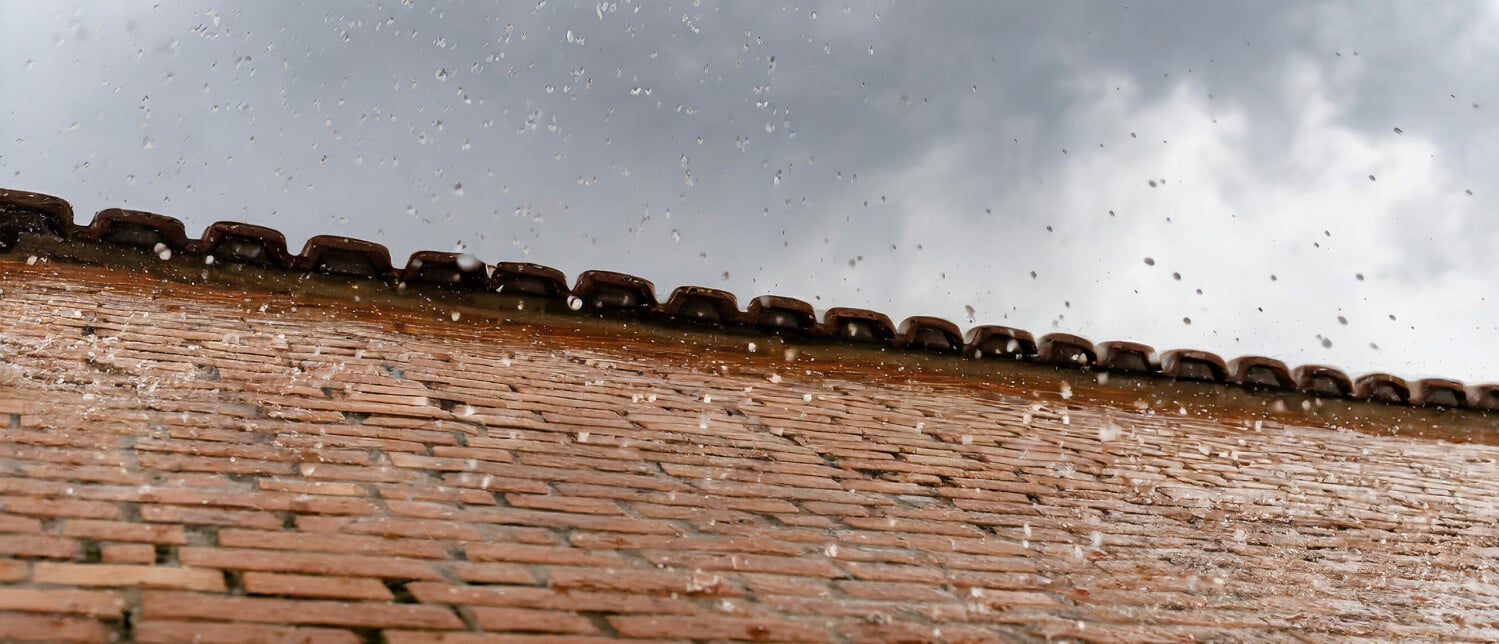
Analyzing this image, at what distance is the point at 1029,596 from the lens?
290 cm

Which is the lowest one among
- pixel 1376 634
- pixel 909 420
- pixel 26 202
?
pixel 1376 634

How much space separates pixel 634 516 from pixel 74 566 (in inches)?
50.6

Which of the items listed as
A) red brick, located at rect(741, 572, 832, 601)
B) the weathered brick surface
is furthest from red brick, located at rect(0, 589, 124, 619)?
red brick, located at rect(741, 572, 832, 601)

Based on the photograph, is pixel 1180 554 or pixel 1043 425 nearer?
pixel 1180 554

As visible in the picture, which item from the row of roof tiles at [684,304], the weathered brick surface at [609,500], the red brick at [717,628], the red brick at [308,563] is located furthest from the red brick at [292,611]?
the row of roof tiles at [684,304]

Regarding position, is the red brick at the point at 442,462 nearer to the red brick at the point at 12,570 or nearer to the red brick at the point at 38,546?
the red brick at the point at 38,546

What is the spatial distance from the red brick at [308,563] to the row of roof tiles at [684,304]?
3586 mm

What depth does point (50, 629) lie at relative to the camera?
5.81 ft

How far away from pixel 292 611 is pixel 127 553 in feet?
1.27

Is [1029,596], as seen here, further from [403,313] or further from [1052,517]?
[403,313]

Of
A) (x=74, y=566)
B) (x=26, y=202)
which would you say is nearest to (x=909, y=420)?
(x=74, y=566)

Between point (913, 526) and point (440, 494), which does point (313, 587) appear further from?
point (913, 526)

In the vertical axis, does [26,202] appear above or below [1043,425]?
above

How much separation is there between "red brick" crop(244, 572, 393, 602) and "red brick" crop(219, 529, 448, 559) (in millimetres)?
142
